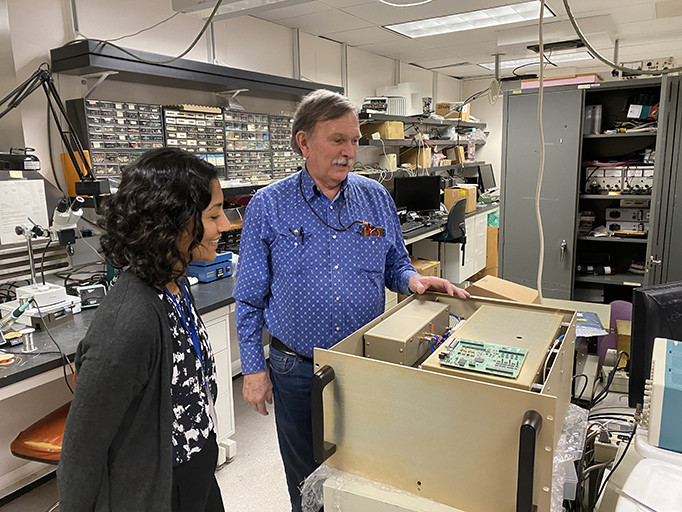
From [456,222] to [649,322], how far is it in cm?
344

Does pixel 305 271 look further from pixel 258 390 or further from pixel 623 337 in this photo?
pixel 623 337

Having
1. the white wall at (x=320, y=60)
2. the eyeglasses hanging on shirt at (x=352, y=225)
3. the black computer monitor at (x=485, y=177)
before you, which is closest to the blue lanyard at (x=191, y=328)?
the eyeglasses hanging on shirt at (x=352, y=225)

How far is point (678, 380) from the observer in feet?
3.39

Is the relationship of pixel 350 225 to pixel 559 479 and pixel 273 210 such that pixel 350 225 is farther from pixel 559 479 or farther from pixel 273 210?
pixel 559 479

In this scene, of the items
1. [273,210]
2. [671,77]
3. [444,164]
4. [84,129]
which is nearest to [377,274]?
[273,210]

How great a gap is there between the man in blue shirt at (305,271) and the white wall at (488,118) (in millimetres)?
6347

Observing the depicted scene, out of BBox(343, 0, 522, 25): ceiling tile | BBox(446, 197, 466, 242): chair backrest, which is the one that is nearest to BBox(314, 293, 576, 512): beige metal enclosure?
BBox(343, 0, 522, 25): ceiling tile

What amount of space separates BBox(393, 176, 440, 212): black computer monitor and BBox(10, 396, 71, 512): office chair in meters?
3.71

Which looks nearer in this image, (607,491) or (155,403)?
(155,403)

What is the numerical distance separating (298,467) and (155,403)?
2.37ft

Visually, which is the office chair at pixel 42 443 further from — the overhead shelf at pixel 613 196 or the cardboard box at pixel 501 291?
the overhead shelf at pixel 613 196

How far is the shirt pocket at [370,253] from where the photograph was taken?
1.52 metres

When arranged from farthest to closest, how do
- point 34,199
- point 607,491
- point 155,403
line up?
1. point 34,199
2. point 607,491
3. point 155,403

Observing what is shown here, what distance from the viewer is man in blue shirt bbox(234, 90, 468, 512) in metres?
1.49
